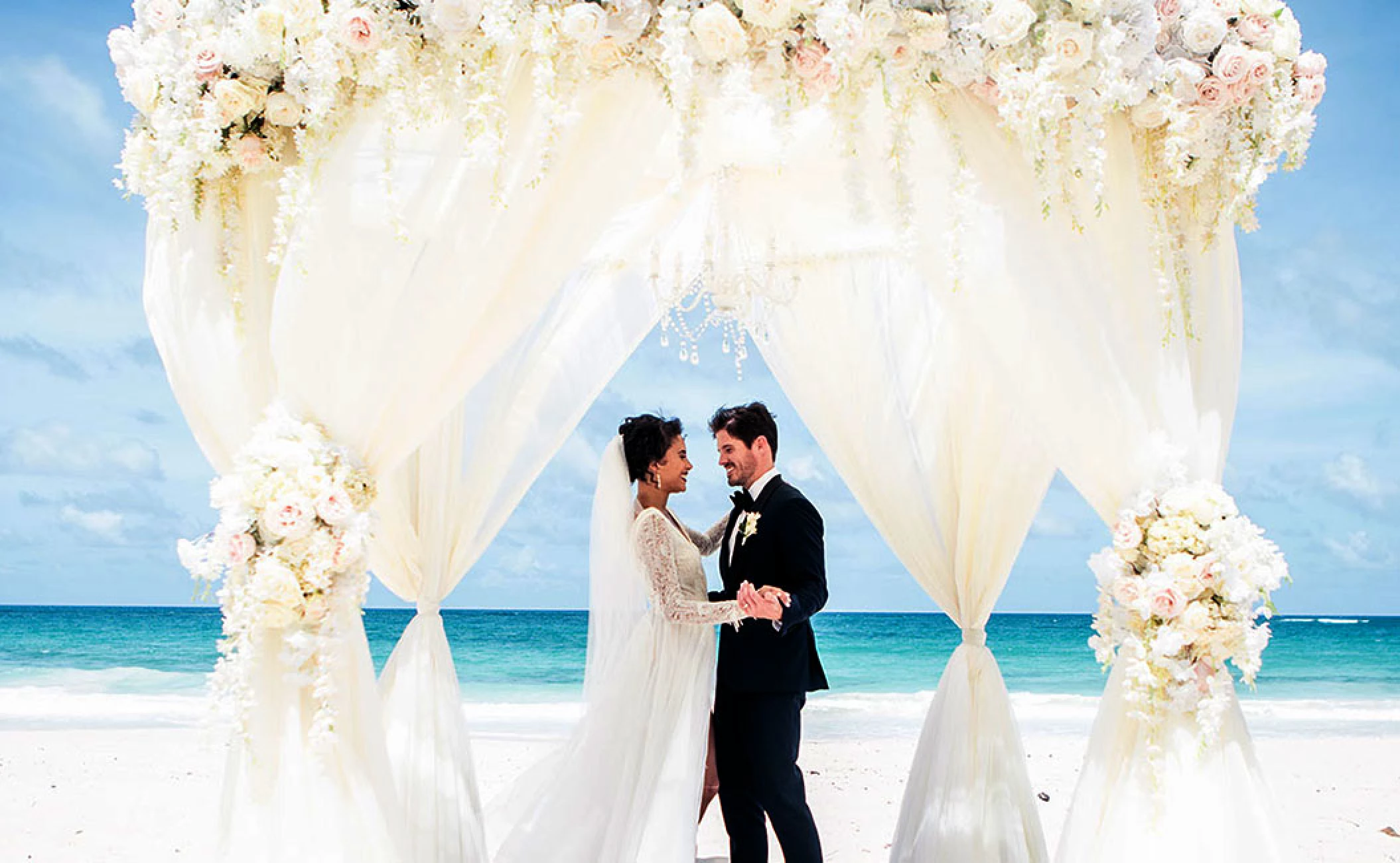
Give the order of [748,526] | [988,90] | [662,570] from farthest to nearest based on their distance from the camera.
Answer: [662,570] < [748,526] < [988,90]

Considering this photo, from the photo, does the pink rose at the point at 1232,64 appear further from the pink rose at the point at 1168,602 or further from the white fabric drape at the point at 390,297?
the white fabric drape at the point at 390,297

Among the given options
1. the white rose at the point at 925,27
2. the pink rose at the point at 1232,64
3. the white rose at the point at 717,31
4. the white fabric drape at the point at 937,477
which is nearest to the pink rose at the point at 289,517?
the white rose at the point at 717,31

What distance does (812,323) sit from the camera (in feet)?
14.5

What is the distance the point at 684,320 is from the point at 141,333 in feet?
71.7

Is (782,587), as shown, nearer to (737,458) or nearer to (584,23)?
(737,458)

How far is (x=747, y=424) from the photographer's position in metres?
3.87

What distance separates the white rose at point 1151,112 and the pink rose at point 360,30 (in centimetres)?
188

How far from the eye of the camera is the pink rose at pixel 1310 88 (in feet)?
9.21

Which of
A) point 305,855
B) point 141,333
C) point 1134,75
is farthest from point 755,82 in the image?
point 141,333

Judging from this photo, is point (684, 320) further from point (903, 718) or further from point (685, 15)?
point (903, 718)

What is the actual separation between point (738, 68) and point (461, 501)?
6.69 feet

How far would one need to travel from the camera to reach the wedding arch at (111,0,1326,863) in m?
2.55

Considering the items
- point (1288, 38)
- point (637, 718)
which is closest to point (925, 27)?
point (1288, 38)

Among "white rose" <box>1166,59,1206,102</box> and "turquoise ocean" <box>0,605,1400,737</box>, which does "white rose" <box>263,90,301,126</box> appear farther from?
→ "turquoise ocean" <box>0,605,1400,737</box>
